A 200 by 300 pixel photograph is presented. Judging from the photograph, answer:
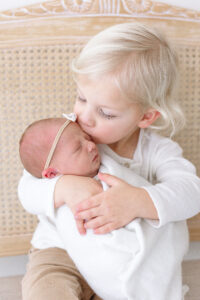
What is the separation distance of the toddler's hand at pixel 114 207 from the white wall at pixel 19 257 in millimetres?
616

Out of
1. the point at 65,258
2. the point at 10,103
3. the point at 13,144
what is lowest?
the point at 65,258

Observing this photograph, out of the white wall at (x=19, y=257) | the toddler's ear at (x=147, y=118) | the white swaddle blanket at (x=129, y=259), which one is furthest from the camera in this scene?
the white wall at (x=19, y=257)

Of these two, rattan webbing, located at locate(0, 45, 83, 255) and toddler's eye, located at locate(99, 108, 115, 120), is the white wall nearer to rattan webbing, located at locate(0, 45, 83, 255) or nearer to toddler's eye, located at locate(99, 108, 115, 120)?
rattan webbing, located at locate(0, 45, 83, 255)

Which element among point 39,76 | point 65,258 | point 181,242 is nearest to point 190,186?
point 181,242

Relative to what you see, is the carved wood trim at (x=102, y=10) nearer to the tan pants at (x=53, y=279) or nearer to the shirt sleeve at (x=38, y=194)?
the shirt sleeve at (x=38, y=194)

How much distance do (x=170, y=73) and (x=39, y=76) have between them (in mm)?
408

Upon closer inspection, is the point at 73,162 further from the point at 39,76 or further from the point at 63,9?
the point at 63,9

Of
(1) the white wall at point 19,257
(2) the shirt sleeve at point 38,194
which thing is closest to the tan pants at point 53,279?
(2) the shirt sleeve at point 38,194

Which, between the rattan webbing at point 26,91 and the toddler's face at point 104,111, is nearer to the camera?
the toddler's face at point 104,111

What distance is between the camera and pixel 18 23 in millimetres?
1228

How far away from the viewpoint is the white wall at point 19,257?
1.27 m

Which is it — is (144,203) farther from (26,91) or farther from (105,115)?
(26,91)

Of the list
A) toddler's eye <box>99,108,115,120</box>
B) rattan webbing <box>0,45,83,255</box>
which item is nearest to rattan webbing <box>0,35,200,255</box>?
rattan webbing <box>0,45,83,255</box>

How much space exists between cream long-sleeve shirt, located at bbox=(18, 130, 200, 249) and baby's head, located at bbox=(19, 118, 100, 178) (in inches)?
1.7
